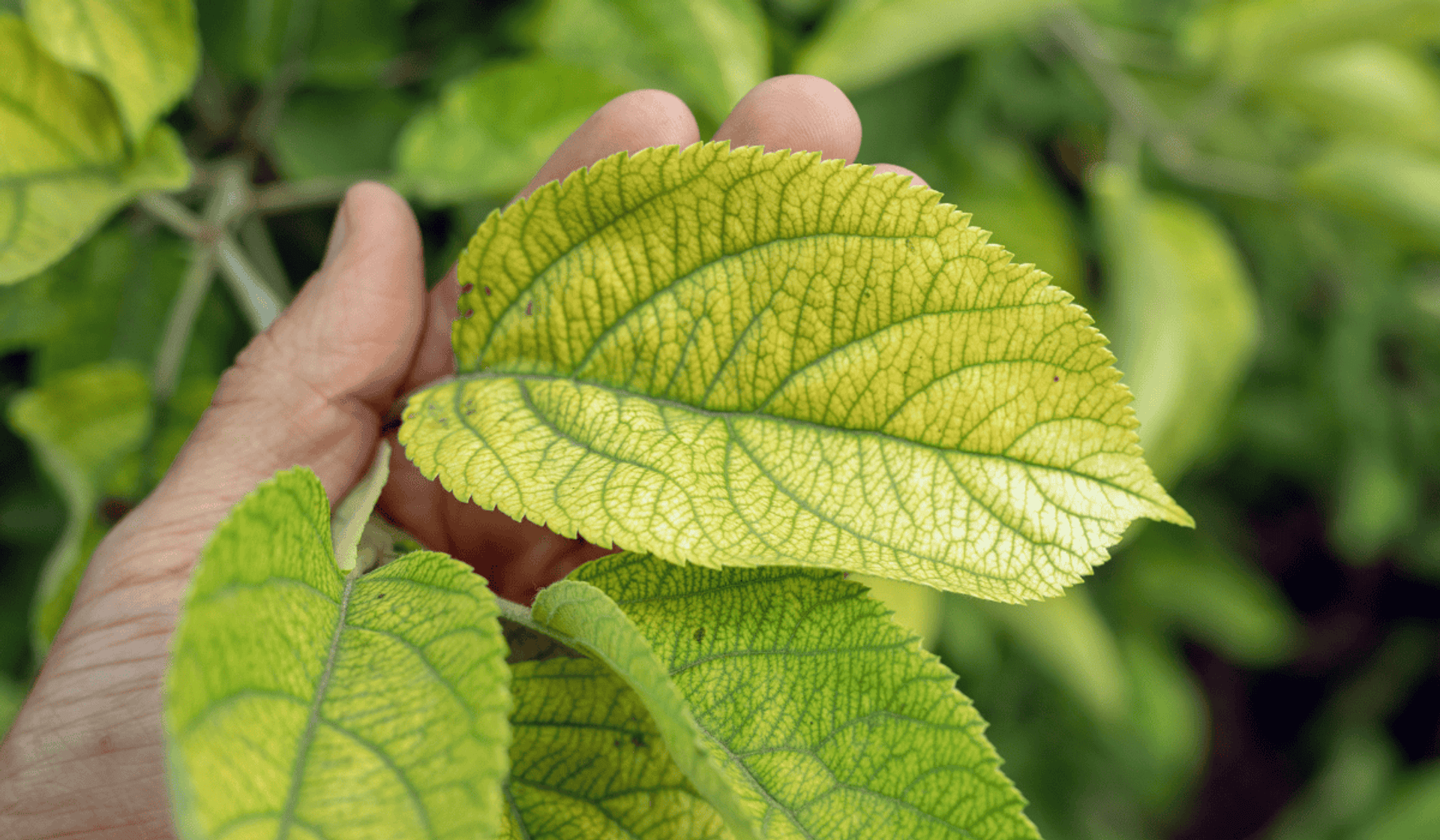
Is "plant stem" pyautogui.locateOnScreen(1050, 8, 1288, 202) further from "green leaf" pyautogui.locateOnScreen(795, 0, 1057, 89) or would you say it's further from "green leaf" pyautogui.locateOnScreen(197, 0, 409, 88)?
"green leaf" pyautogui.locateOnScreen(197, 0, 409, 88)

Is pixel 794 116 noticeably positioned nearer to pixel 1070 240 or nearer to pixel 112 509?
pixel 112 509

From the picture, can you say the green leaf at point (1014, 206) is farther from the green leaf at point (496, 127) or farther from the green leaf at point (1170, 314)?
the green leaf at point (496, 127)

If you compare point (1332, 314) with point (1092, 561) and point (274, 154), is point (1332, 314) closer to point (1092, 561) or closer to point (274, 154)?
point (1092, 561)

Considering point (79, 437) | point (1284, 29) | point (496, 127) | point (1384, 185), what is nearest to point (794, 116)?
point (496, 127)

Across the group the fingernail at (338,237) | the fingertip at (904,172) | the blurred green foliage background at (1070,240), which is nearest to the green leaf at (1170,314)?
the blurred green foliage background at (1070,240)

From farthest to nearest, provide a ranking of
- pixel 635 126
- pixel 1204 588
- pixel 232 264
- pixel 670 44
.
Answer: pixel 1204 588 < pixel 670 44 < pixel 232 264 < pixel 635 126

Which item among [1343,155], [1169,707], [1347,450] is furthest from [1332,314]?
[1169,707]
